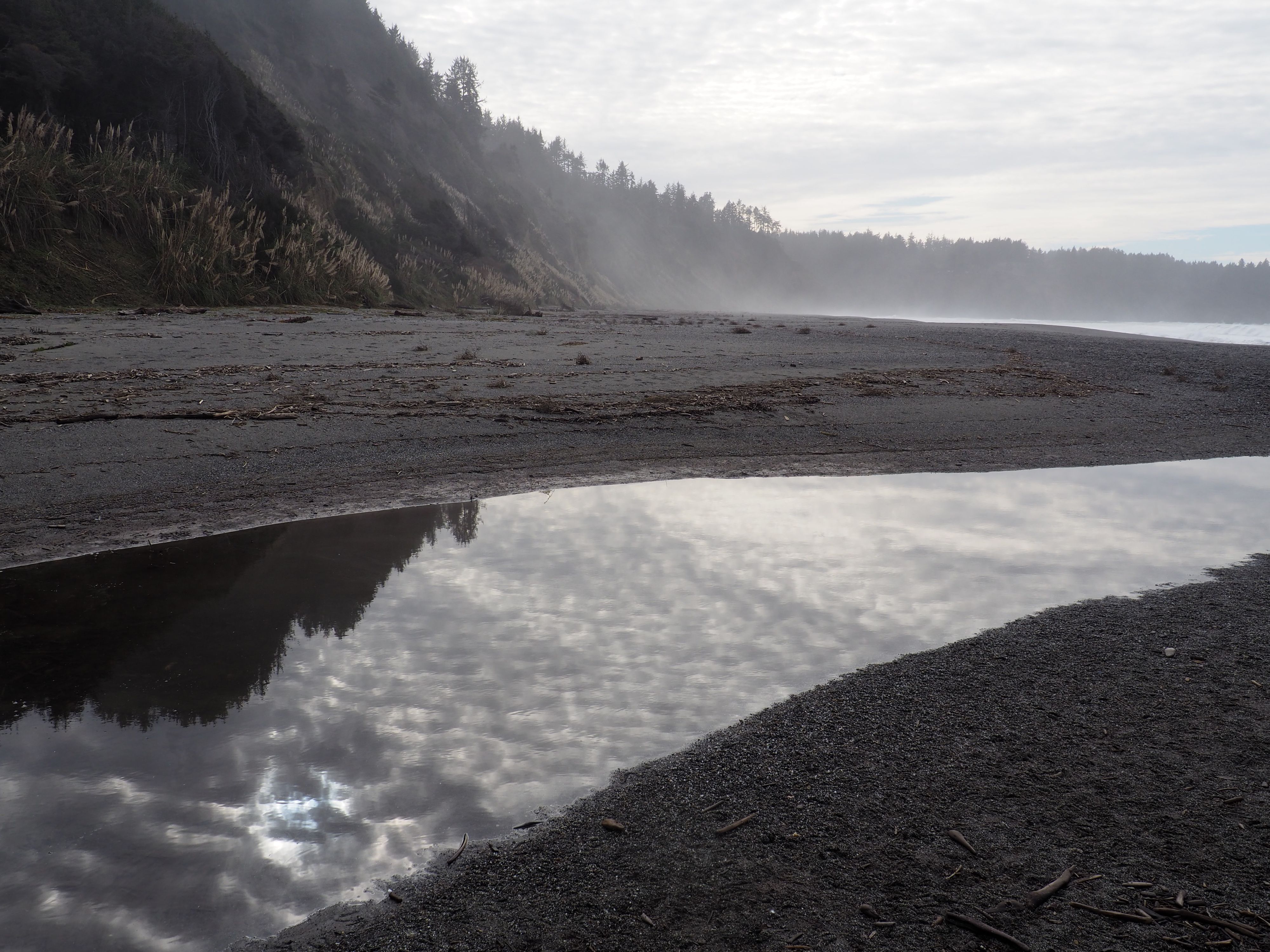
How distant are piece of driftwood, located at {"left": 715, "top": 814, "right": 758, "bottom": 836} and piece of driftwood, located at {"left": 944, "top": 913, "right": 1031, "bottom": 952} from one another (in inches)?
18.0

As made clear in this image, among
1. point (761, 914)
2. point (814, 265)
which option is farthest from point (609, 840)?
point (814, 265)

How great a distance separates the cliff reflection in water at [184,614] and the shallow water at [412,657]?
0.04 feet

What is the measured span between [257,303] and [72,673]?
13961 millimetres

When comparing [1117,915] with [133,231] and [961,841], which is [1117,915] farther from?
[133,231]

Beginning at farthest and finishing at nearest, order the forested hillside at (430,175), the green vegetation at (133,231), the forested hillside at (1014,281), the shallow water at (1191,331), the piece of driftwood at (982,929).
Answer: the forested hillside at (1014,281) < the shallow water at (1191,331) < the forested hillside at (430,175) < the green vegetation at (133,231) < the piece of driftwood at (982,929)

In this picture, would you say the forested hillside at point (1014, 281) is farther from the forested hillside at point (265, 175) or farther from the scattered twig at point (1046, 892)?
the scattered twig at point (1046, 892)

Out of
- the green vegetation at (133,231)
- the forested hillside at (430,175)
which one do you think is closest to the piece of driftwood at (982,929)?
the green vegetation at (133,231)

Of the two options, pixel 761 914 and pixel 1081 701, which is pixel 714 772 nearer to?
pixel 761 914

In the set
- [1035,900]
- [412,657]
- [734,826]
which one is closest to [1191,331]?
[412,657]

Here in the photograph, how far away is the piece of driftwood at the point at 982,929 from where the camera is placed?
62.5 inches

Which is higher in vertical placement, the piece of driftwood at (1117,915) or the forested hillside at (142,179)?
the forested hillside at (142,179)

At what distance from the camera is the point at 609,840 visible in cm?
189

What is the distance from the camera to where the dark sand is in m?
1.70

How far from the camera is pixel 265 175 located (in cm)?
1933
